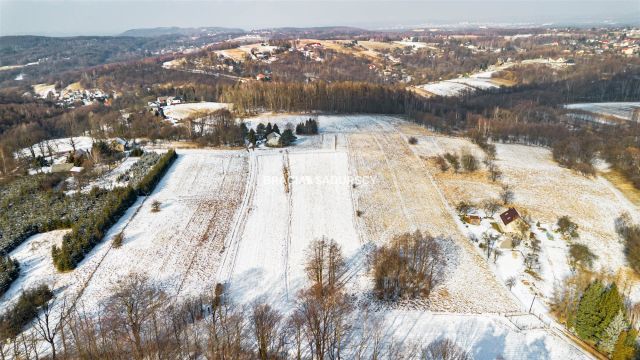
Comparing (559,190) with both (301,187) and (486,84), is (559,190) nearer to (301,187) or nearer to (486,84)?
(301,187)

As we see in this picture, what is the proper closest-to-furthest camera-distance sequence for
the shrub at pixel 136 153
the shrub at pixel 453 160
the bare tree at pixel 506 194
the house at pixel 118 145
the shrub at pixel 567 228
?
the shrub at pixel 567 228 → the bare tree at pixel 506 194 → the shrub at pixel 453 160 → the shrub at pixel 136 153 → the house at pixel 118 145

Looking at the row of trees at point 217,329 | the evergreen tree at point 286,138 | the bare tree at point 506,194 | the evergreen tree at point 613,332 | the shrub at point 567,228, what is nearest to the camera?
the row of trees at point 217,329

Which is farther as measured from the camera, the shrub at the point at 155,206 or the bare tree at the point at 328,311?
the shrub at the point at 155,206

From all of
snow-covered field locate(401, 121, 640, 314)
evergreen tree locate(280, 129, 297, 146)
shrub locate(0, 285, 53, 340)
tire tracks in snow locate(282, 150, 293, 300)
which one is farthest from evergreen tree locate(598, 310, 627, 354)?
evergreen tree locate(280, 129, 297, 146)

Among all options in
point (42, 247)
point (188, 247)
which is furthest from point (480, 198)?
point (42, 247)

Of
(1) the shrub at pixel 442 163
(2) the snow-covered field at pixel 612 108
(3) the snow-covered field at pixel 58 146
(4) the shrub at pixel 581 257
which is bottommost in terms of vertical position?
(4) the shrub at pixel 581 257

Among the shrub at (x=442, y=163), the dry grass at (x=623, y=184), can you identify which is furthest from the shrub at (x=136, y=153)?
the dry grass at (x=623, y=184)

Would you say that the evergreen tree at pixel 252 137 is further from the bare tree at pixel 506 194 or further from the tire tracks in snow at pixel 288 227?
the bare tree at pixel 506 194
